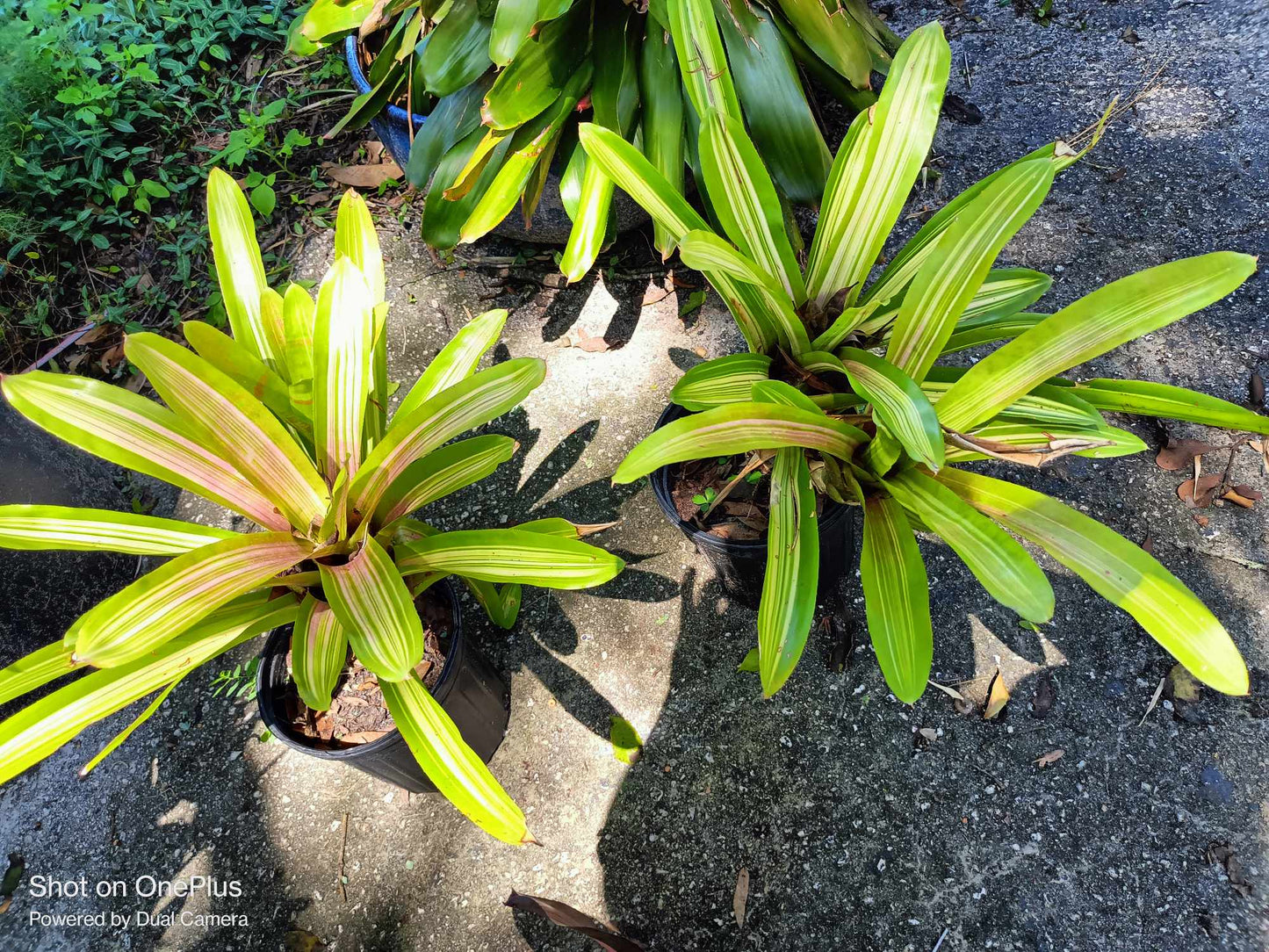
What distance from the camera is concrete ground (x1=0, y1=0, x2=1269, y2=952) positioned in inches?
55.7

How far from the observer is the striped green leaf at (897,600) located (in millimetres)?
1142

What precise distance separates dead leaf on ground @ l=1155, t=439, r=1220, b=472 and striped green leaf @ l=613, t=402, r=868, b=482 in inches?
44.1

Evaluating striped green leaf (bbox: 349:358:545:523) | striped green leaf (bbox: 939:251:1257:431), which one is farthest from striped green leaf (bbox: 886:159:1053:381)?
striped green leaf (bbox: 349:358:545:523)

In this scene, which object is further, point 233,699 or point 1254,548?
point 233,699

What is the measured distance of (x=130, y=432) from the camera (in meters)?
1.07

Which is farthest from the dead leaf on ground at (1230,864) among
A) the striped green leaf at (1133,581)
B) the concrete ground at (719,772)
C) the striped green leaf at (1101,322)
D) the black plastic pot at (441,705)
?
the black plastic pot at (441,705)

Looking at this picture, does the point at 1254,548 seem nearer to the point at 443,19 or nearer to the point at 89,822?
the point at 443,19

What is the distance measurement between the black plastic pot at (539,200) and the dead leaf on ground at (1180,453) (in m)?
1.48

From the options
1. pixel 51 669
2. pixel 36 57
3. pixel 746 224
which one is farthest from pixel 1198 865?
pixel 36 57

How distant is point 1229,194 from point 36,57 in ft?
12.4

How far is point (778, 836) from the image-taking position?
4.91 feet

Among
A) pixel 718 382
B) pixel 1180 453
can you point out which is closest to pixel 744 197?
pixel 718 382

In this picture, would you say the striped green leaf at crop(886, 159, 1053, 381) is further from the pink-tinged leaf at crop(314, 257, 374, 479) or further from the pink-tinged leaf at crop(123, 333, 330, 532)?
the pink-tinged leaf at crop(123, 333, 330, 532)

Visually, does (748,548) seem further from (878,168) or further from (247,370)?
(247,370)
